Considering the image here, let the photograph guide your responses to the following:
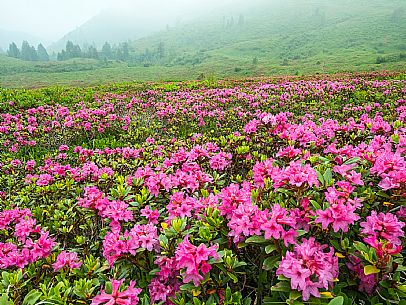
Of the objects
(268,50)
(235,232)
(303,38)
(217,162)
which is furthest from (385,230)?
(303,38)

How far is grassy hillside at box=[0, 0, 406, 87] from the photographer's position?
57.4 m

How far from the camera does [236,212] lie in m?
2.03

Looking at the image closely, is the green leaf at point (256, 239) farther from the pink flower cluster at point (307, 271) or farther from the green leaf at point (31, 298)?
the green leaf at point (31, 298)

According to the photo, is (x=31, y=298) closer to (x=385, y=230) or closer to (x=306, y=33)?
(x=385, y=230)

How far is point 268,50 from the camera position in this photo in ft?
336

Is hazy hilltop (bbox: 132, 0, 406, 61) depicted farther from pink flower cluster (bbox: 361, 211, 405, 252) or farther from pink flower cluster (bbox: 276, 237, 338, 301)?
pink flower cluster (bbox: 276, 237, 338, 301)

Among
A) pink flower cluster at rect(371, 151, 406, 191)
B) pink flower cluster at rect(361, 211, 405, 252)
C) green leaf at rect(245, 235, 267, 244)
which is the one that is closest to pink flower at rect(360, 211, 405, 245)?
pink flower cluster at rect(361, 211, 405, 252)

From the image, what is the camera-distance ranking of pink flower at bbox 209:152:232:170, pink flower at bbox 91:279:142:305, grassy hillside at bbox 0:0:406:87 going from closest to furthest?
1. pink flower at bbox 91:279:142:305
2. pink flower at bbox 209:152:232:170
3. grassy hillside at bbox 0:0:406:87

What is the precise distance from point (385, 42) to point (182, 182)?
9365cm

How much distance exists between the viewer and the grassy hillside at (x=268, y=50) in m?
57.4

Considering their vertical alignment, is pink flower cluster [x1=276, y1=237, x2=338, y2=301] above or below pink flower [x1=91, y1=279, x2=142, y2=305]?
above

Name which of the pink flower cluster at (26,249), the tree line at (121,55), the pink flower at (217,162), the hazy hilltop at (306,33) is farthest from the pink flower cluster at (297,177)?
the tree line at (121,55)

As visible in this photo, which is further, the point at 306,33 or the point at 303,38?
the point at 306,33

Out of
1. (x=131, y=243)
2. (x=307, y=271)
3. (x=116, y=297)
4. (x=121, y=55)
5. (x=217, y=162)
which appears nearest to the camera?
(x=307, y=271)
